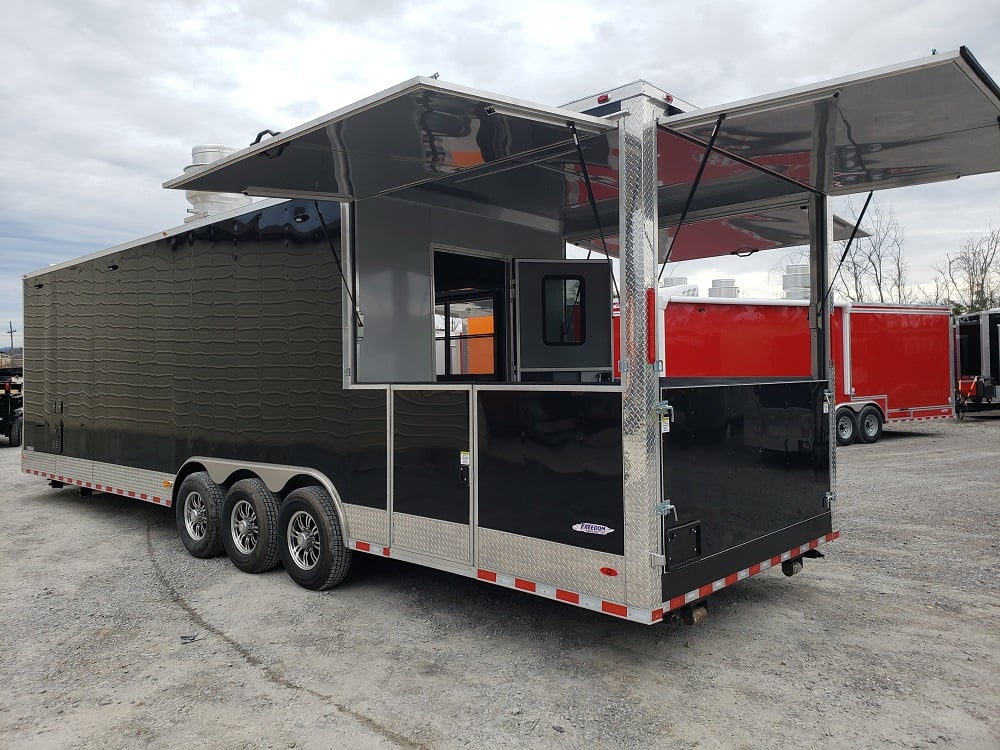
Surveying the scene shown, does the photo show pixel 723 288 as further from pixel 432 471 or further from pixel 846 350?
pixel 432 471

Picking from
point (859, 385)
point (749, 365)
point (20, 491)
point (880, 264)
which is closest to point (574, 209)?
point (749, 365)

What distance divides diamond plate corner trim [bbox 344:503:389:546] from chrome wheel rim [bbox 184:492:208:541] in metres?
1.82

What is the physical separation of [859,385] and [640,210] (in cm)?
1163

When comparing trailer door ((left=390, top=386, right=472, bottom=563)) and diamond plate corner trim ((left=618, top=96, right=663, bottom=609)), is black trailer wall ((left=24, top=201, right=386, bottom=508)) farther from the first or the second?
diamond plate corner trim ((left=618, top=96, right=663, bottom=609))

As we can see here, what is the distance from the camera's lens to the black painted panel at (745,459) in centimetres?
384

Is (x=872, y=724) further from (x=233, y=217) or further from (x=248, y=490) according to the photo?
(x=233, y=217)

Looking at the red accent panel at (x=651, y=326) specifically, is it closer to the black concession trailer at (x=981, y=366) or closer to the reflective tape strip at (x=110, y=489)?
the reflective tape strip at (x=110, y=489)

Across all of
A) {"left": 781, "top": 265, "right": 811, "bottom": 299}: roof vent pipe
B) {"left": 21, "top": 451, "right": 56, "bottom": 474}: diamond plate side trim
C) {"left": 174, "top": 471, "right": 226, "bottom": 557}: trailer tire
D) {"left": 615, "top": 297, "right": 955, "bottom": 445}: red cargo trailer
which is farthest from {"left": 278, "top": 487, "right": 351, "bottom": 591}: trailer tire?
{"left": 781, "top": 265, "right": 811, "bottom": 299}: roof vent pipe

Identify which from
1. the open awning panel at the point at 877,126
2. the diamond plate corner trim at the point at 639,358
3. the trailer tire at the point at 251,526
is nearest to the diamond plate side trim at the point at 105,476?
the trailer tire at the point at 251,526

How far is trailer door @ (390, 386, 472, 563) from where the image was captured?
14.5 ft

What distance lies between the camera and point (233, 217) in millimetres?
5977

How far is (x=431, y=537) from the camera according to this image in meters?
4.59

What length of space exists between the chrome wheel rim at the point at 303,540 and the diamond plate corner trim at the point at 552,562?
60.8 inches

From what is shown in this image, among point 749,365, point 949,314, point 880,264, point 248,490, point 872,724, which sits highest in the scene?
point 880,264
